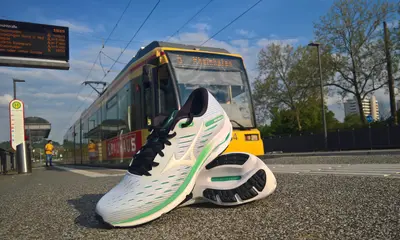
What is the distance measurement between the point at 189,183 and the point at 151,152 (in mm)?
322

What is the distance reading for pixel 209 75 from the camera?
312 inches

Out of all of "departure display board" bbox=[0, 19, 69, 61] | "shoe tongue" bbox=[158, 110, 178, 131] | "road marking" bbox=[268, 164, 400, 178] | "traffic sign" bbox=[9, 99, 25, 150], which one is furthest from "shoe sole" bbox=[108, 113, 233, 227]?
"departure display board" bbox=[0, 19, 69, 61]

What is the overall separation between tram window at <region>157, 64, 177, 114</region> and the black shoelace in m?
5.11

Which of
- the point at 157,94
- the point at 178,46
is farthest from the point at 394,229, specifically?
the point at 178,46

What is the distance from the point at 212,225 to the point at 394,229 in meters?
0.90

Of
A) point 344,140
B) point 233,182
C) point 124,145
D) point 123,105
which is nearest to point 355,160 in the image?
point 124,145

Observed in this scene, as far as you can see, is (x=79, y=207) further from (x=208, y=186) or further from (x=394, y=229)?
(x=394, y=229)

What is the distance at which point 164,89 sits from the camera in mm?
7586

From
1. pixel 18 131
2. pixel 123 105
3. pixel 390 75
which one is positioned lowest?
pixel 18 131

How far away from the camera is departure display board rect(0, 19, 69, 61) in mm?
12440

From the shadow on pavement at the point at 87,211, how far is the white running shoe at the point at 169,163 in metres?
0.16

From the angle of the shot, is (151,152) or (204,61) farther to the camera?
(204,61)

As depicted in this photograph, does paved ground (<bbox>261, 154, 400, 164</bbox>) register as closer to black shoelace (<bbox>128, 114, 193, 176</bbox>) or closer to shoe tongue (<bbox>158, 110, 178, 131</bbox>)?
shoe tongue (<bbox>158, 110, 178, 131</bbox>)

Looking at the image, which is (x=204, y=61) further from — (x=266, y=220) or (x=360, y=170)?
(x=266, y=220)
